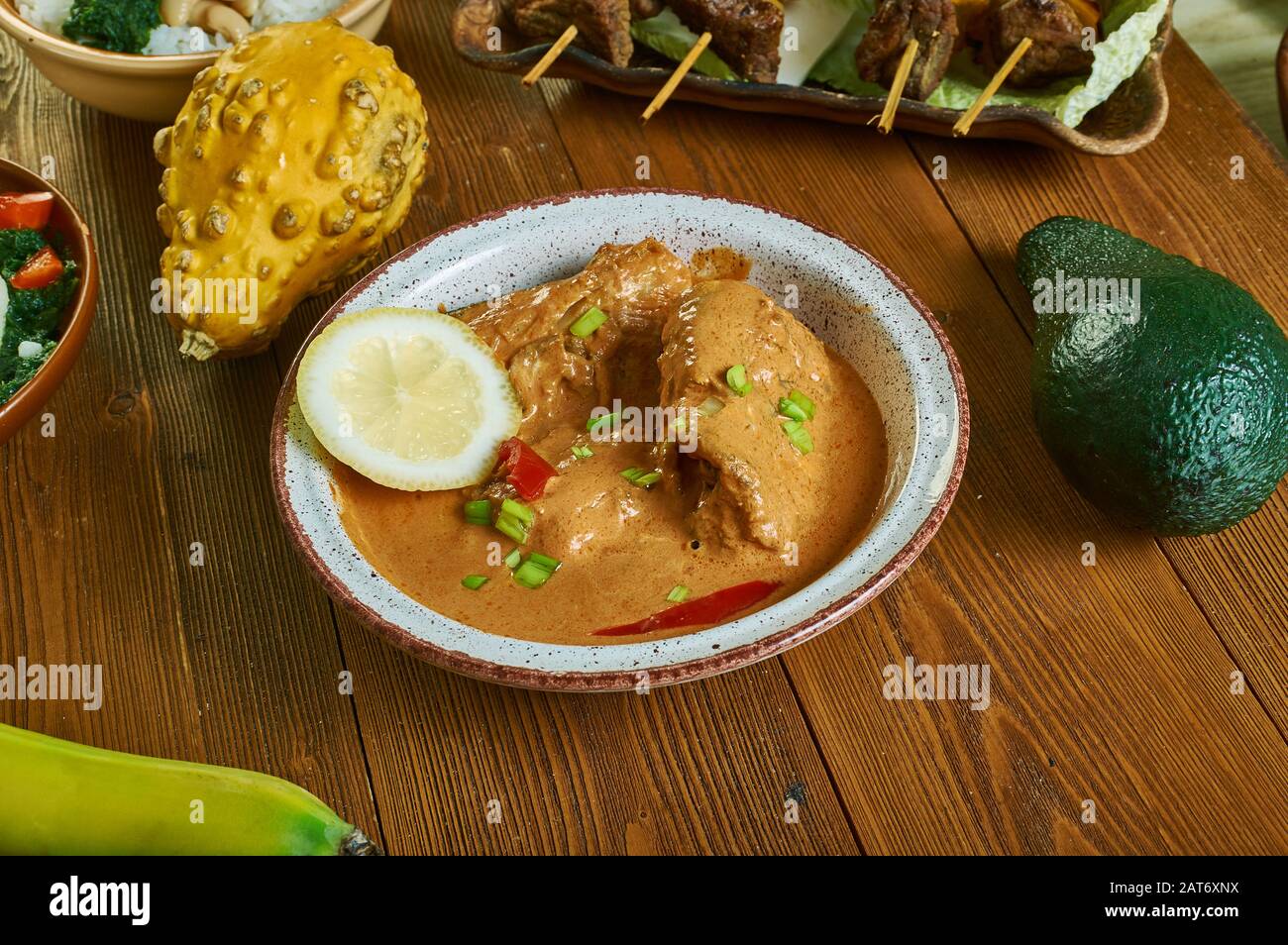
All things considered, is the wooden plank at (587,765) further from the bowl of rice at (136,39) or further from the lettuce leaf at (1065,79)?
the lettuce leaf at (1065,79)

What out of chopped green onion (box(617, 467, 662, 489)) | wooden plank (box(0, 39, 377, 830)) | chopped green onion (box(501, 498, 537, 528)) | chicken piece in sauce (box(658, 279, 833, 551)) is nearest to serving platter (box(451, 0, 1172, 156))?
chicken piece in sauce (box(658, 279, 833, 551))

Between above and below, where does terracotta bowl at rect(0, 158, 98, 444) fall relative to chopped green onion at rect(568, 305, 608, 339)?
below

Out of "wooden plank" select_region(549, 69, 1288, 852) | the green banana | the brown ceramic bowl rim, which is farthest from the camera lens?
the brown ceramic bowl rim

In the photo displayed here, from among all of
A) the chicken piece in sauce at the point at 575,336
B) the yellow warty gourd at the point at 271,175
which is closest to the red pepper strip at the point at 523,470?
the chicken piece in sauce at the point at 575,336

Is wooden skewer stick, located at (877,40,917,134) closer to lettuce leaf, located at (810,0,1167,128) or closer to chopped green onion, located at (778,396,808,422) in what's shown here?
lettuce leaf, located at (810,0,1167,128)

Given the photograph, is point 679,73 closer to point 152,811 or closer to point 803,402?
point 803,402

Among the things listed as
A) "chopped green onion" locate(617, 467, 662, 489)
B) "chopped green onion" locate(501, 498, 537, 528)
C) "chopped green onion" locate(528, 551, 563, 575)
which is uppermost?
"chopped green onion" locate(617, 467, 662, 489)
